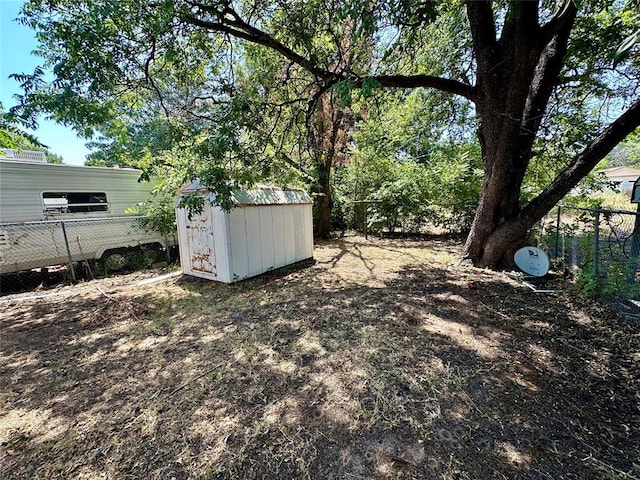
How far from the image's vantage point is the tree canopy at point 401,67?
366 cm

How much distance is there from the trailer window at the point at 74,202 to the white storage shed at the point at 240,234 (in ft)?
9.74

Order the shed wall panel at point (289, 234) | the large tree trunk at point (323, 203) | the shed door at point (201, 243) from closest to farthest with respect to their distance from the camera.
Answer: the shed door at point (201, 243), the shed wall panel at point (289, 234), the large tree trunk at point (323, 203)

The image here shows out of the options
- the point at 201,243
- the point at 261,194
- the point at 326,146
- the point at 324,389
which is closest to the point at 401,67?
the point at 326,146

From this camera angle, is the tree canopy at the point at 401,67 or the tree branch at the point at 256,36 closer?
the tree canopy at the point at 401,67

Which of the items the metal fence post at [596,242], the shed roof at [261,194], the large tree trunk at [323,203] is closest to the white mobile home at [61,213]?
the shed roof at [261,194]

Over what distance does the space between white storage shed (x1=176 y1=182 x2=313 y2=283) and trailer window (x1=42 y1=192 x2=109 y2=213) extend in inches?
117

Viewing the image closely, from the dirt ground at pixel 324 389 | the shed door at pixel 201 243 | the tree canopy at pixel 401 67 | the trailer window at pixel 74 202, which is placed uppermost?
the tree canopy at pixel 401 67

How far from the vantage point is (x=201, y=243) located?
16.4ft

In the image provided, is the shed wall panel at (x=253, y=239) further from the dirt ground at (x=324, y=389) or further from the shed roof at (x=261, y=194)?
the dirt ground at (x=324, y=389)

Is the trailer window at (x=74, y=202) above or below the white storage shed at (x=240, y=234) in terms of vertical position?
above

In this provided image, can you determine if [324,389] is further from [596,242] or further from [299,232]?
[299,232]

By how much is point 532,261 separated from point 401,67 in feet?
15.8

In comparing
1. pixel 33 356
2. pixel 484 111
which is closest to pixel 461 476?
pixel 33 356

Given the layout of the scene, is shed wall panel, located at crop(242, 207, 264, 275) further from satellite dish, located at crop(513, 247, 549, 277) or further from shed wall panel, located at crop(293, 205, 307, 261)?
satellite dish, located at crop(513, 247, 549, 277)
